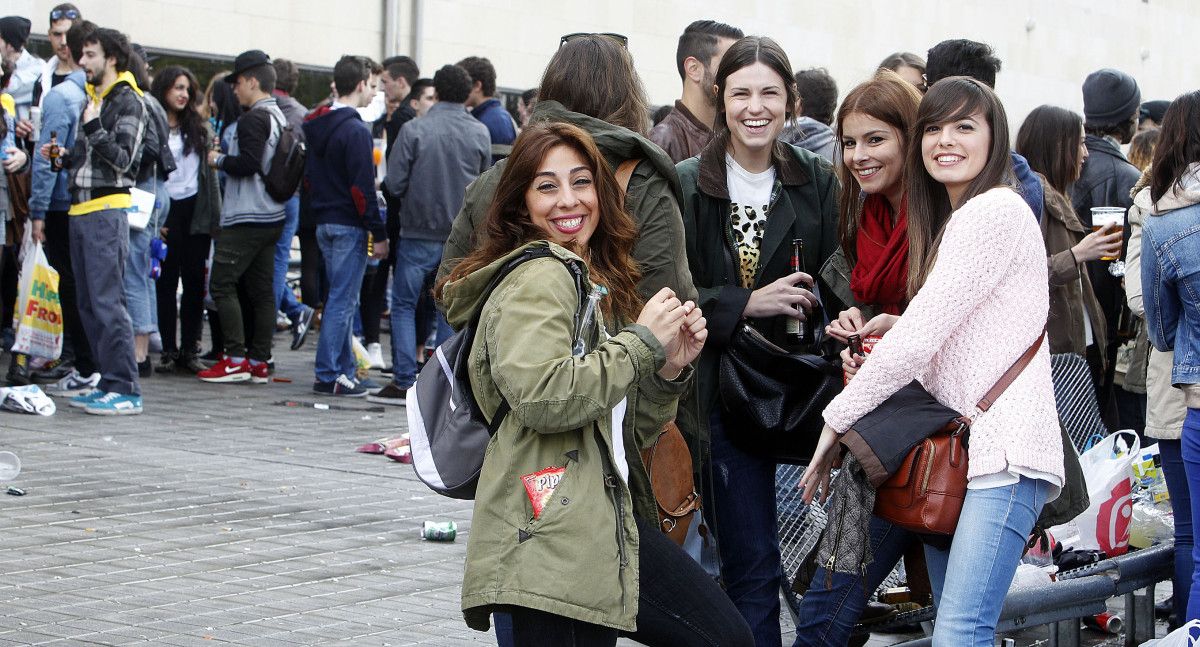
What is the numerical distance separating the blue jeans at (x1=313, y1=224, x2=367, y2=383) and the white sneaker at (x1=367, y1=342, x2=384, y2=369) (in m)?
1.45

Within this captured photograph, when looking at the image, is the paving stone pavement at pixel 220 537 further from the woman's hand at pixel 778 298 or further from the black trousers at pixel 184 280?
the black trousers at pixel 184 280

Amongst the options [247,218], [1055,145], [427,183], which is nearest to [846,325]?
[1055,145]

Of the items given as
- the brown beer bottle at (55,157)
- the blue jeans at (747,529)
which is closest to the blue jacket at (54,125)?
the brown beer bottle at (55,157)

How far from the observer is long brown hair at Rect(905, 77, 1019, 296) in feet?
12.9

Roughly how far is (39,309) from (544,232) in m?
7.29

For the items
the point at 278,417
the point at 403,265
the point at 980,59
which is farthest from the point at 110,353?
the point at 980,59

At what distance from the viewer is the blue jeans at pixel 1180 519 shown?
17.7 ft

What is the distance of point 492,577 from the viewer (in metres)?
3.26

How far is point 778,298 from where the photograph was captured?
4484 millimetres

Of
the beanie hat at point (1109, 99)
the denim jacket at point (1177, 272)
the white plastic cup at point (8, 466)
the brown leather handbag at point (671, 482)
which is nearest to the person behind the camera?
the brown leather handbag at point (671, 482)

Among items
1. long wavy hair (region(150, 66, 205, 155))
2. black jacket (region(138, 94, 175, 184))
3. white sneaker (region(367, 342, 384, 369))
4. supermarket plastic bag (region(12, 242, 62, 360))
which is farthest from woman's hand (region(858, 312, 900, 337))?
white sneaker (region(367, 342, 384, 369))

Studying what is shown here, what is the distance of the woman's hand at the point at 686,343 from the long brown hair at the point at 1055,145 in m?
3.38

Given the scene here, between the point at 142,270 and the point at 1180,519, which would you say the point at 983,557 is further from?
the point at 142,270

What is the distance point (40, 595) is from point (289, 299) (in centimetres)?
839
